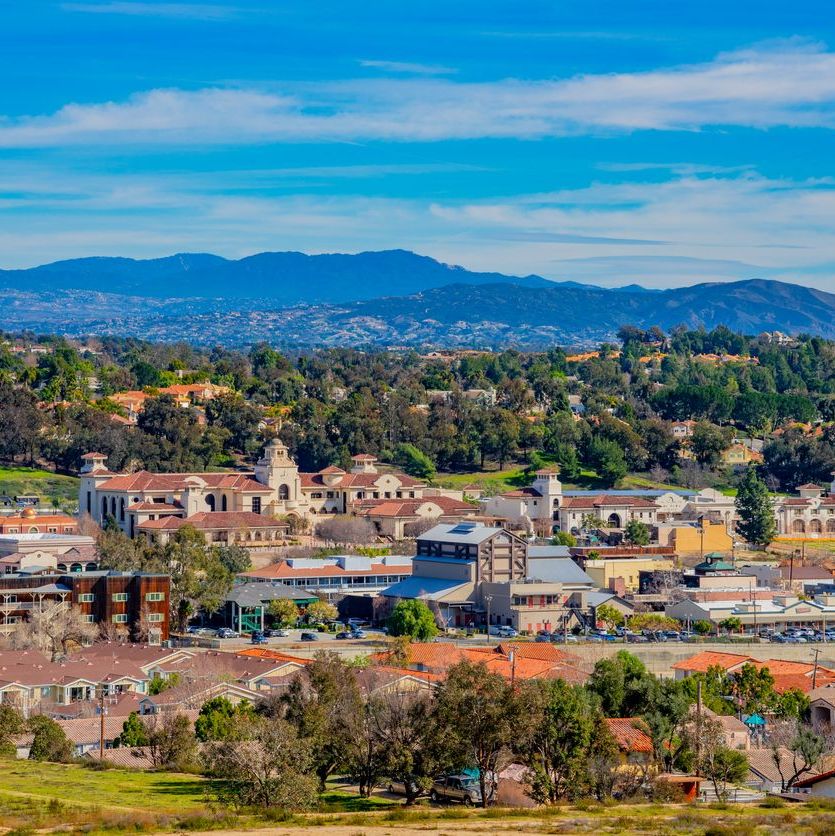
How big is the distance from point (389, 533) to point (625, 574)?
15337 millimetres

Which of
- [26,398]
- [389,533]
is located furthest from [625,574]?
[26,398]

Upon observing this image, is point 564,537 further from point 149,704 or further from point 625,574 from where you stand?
point 149,704

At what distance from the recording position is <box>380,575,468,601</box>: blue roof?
76.2m

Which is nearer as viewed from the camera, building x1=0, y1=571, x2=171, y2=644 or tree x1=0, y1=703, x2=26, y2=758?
tree x1=0, y1=703, x2=26, y2=758

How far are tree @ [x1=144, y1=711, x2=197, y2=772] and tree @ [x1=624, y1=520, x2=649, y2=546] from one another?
49.5 meters

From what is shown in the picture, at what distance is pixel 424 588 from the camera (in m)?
77.0

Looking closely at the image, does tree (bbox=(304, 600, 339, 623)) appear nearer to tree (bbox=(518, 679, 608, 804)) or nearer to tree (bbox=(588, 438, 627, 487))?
tree (bbox=(518, 679, 608, 804))

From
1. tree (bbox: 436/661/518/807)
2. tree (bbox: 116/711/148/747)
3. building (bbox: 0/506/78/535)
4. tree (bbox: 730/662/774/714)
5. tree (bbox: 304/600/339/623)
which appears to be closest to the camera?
tree (bbox: 436/661/518/807)

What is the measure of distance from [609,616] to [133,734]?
103ft

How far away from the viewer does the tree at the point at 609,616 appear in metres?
76.3

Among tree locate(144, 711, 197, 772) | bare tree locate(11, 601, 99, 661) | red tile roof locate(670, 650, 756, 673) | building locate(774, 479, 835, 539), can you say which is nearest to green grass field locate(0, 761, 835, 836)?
tree locate(144, 711, 197, 772)

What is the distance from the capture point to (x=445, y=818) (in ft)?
131

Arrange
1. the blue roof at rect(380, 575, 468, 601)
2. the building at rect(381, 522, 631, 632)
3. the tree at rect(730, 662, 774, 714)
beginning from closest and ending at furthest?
the tree at rect(730, 662, 774, 714), the building at rect(381, 522, 631, 632), the blue roof at rect(380, 575, 468, 601)

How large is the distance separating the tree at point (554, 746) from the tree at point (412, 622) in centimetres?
2512
